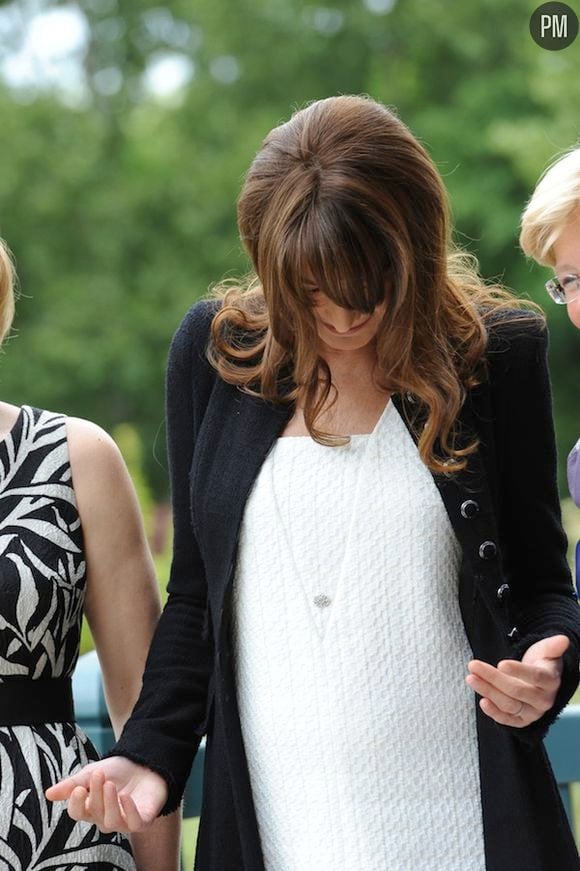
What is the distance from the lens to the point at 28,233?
18.8 metres

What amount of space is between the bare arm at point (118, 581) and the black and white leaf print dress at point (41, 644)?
0.02 m

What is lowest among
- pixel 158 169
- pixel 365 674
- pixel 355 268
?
pixel 158 169

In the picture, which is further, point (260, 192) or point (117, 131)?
point (117, 131)

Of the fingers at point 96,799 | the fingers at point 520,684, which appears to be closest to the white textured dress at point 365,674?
the fingers at point 520,684

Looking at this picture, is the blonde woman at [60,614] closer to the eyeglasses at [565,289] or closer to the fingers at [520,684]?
the fingers at [520,684]

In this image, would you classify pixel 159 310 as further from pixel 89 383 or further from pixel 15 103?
pixel 15 103

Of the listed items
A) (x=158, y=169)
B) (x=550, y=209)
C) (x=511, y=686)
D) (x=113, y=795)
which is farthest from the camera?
(x=158, y=169)

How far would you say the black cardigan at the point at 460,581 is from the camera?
173 cm

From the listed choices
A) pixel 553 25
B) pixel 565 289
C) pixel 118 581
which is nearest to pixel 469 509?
pixel 565 289

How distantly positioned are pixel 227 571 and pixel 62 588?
0.27m

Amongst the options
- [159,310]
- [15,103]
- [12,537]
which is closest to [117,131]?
[15,103]

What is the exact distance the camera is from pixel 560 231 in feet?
6.56

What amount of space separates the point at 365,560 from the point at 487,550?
153mm

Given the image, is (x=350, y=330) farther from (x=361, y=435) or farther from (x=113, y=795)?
(x=113, y=795)
